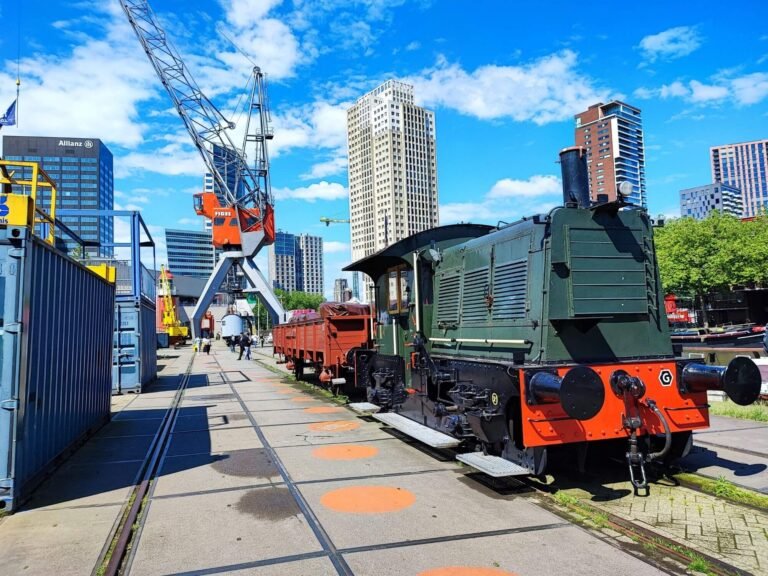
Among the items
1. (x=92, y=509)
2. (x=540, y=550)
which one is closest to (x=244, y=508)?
(x=92, y=509)

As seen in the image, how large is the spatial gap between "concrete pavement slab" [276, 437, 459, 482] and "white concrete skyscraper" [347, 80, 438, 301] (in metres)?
49.0

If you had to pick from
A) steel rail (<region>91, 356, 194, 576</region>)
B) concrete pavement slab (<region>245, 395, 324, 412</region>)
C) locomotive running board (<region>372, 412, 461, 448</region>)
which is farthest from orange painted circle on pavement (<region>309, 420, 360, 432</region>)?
steel rail (<region>91, 356, 194, 576</region>)

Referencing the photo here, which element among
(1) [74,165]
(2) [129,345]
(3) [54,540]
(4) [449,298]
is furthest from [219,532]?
(1) [74,165]

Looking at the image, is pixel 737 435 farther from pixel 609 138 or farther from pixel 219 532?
pixel 609 138

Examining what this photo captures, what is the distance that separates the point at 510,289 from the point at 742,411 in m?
5.78

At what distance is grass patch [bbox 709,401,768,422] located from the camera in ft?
28.1

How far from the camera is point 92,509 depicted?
5551 mm

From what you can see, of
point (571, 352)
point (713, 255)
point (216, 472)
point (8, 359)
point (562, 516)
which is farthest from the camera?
point (713, 255)

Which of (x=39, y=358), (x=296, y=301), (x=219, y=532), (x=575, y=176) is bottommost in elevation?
(x=219, y=532)

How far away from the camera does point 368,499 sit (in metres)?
5.54

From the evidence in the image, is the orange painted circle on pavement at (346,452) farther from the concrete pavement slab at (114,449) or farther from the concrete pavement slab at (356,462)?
the concrete pavement slab at (114,449)

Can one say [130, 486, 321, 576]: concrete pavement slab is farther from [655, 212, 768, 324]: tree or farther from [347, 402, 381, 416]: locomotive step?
[655, 212, 768, 324]: tree

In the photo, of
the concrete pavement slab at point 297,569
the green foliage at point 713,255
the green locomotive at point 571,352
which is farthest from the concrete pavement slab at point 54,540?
the green foliage at point 713,255

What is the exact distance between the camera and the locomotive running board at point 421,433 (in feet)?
21.6
